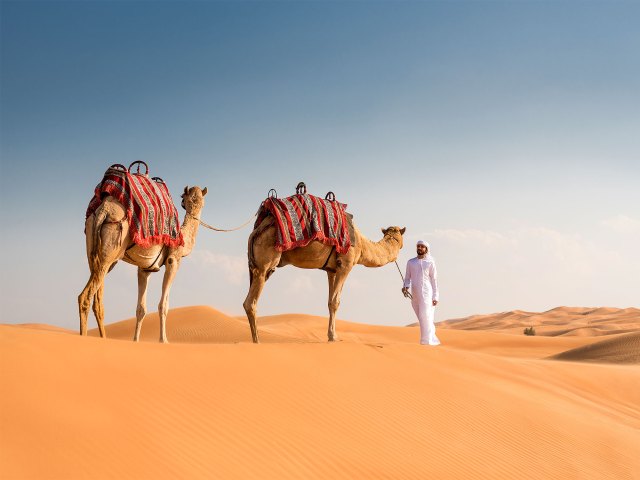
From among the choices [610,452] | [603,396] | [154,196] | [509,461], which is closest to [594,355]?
[603,396]

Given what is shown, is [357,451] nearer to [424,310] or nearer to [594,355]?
[424,310]

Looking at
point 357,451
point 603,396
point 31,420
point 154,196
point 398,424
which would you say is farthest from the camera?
point 603,396

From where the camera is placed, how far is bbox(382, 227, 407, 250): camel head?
42.1 feet

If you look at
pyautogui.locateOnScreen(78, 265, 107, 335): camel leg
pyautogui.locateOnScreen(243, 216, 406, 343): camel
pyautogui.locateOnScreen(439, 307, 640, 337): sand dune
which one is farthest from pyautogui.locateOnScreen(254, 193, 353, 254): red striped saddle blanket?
pyautogui.locateOnScreen(439, 307, 640, 337): sand dune

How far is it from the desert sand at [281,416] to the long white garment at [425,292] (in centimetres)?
167

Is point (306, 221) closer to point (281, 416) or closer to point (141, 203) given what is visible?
point (141, 203)

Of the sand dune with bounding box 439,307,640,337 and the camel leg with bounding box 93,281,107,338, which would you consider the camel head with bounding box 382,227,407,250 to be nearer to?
the camel leg with bounding box 93,281,107,338

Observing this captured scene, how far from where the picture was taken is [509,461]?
279 inches

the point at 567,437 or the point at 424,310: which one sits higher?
the point at 424,310

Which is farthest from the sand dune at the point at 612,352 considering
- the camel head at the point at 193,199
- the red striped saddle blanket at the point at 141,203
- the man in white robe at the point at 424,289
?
the red striped saddle blanket at the point at 141,203

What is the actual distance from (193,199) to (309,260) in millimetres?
2250

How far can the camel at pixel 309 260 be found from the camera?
35.1 ft

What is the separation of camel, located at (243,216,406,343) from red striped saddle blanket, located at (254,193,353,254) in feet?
0.54

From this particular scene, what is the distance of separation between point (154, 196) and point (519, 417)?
598cm
